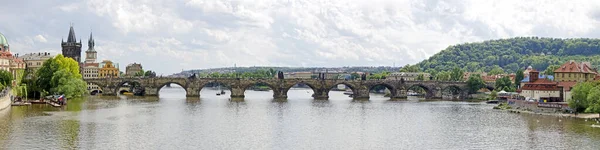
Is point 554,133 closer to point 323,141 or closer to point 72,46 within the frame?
point 323,141

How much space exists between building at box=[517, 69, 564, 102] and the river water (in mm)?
14363

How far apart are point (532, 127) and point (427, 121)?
1226 cm

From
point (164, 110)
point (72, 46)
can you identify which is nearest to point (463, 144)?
point (164, 110)

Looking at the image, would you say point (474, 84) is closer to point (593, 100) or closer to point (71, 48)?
point (593, 100)

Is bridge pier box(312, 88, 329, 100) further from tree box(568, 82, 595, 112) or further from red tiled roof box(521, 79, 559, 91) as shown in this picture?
tree box(568, 82, 595, 112)

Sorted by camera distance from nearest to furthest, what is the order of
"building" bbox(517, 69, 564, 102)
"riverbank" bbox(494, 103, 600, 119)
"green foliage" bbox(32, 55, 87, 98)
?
"riverbank" bbox(494, 103, 600, 119)
"building" bbox(517, 69, 564, 102)
"green foliage" bbox(32, 55, 87, 98)

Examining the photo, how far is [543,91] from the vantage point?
107 m

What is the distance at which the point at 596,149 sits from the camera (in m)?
55.5

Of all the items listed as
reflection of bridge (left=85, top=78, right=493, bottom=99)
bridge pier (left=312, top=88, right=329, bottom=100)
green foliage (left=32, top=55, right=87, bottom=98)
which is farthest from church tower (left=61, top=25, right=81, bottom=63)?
bridge pier (left=312, top=88, right=329, bottom=100)

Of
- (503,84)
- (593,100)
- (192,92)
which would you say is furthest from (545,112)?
(192,92)

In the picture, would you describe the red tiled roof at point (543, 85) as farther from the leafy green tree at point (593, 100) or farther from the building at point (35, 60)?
the building at point (35, 60)

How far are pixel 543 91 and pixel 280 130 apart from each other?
5233 cm

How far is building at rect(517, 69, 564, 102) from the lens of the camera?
345 feet

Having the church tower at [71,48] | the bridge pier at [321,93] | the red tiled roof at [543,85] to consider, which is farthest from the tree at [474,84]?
the church tower at [71,48]
